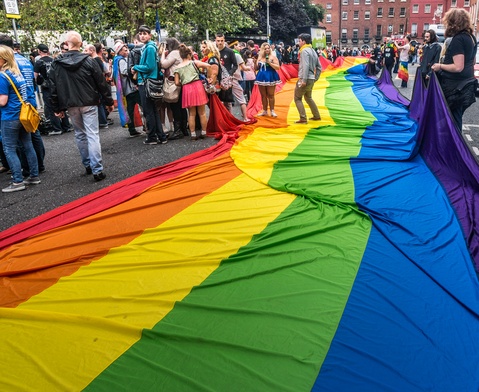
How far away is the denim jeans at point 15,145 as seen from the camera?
562cm

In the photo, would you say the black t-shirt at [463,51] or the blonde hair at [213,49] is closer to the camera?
the black t-shirt at [463,51]

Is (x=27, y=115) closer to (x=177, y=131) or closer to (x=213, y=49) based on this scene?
(x=177, y=131)

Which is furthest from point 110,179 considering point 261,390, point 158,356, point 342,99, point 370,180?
point 342,99

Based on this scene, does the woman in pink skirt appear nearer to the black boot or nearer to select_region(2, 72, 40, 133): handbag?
the black boot

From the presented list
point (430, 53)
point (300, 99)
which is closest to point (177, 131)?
point (300, 99)

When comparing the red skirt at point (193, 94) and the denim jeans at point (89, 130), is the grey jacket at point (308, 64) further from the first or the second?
the denim jeans at point (89, 130)

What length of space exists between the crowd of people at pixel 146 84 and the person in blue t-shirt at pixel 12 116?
0.01 m

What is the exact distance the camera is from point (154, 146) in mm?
8180

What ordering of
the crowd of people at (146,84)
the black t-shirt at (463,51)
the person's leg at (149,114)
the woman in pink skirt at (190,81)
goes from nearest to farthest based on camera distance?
the black t-shirt at (463,51), the crowd of people at (146,84), the person's leg at (149,114), the woman in pink skirt at (190,81)

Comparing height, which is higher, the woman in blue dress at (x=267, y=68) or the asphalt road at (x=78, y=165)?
the woman in blue dress at (x=267, y=68)

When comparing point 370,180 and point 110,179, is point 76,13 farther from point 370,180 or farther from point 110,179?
point 370,180

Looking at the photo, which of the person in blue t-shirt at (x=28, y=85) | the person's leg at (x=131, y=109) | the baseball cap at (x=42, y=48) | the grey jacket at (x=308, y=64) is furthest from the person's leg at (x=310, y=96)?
the baseball cap at (x=42, y=48)

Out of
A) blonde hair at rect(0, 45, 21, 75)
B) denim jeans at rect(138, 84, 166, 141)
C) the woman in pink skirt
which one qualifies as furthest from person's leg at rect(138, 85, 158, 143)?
blonde hair at rect(0, 45, 21, 75)

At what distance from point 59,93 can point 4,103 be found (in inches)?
27.2
